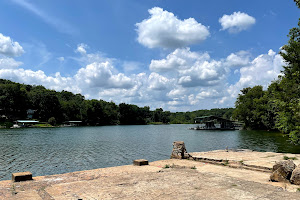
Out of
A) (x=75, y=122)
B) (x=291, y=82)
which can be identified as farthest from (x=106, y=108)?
(x=291, y=82)

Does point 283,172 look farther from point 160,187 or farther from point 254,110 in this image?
point 254,110

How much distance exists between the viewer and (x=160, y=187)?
7.49 m

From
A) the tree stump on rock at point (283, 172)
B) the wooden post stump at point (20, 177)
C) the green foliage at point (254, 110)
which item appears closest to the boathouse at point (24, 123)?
the green foliage at point (254, 110)

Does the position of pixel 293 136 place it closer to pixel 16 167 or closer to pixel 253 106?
pixel 16 167

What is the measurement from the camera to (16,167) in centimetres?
1842

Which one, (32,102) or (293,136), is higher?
(32,102)

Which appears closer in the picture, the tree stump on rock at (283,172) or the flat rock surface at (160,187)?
the flat rock surface at (160,187)

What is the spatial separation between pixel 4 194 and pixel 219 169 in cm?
835

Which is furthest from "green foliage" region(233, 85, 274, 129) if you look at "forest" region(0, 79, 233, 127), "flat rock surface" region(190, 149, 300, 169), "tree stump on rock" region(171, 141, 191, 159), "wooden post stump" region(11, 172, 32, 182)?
"forest" region(0, 79, 233, 127)

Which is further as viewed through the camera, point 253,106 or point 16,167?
point 253,106

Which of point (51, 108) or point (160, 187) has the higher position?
point (51, 108)

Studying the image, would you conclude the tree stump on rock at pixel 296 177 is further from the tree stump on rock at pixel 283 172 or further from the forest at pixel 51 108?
the forest at pixel 51 108

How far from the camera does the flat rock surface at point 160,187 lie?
6.55 meters

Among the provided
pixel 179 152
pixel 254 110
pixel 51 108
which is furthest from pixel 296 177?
pixel 51 108
